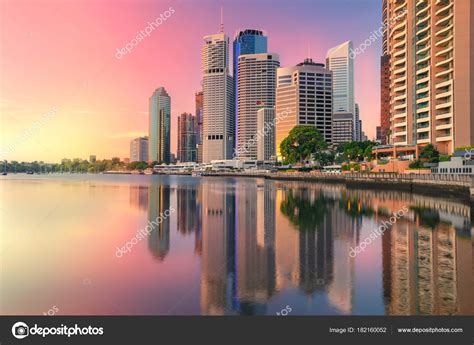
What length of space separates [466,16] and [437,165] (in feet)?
110

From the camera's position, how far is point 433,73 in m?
102

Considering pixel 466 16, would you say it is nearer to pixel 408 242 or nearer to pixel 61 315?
pixel 408 242

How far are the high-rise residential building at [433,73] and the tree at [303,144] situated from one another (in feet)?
125

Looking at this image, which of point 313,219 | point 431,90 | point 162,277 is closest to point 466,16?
point 431,90

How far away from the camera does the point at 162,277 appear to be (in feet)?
67.3

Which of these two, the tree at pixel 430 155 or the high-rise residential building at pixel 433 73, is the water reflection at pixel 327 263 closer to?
the tree at pixel 430 155

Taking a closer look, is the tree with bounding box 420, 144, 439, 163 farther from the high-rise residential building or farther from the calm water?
the calm water

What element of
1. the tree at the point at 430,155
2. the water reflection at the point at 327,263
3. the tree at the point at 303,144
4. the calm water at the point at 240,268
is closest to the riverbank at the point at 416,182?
the tree at the point at 430,155

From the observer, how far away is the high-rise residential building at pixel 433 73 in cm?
9325

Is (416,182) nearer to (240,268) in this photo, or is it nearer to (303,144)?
(240,268)

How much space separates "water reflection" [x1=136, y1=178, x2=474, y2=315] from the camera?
637 inches

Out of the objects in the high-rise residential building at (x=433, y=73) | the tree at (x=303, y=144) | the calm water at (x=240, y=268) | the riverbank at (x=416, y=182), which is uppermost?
the high-rise residential building at (x=433, y=73)

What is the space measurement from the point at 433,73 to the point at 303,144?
58.7 meters

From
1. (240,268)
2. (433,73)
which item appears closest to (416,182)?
(433,73)
